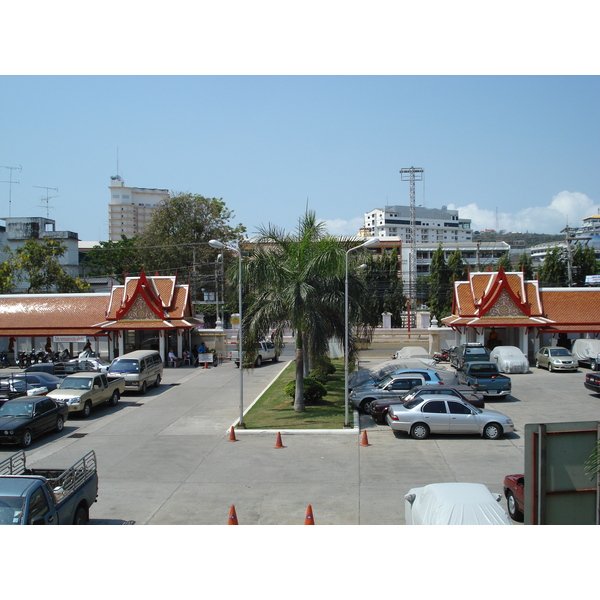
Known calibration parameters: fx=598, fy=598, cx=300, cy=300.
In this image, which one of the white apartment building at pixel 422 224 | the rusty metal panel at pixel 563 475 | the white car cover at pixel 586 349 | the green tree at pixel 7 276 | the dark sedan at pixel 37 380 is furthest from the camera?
the white apartment building at pixel 422 224

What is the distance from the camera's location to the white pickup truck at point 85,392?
21.8m

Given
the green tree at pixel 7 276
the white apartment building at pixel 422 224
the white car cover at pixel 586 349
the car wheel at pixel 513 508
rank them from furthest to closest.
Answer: the white apartment building at pixel 422 224, the green tree at pixel 7 276, the white car cover at pixel 586 349, the car wheel at pixel 513 508

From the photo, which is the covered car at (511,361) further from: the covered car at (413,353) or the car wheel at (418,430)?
the car wheel at (418,430)

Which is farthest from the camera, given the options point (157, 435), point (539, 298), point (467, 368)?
point (539, 298)

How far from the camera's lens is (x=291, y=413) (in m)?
21.6

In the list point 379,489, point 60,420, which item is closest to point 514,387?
point 379,489

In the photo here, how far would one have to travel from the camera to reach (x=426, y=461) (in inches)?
614

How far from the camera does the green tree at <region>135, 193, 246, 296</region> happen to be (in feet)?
209

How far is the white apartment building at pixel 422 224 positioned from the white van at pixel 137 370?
130068mm

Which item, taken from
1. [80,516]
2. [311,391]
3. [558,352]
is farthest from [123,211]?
[80,516]

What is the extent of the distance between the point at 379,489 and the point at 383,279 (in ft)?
174

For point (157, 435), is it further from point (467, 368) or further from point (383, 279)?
point (383, 279)

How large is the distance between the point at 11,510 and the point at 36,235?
3153 inches

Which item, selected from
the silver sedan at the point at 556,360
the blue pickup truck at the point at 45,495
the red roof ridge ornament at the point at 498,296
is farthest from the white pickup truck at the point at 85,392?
A: the silver sedan at the point at 556,360
